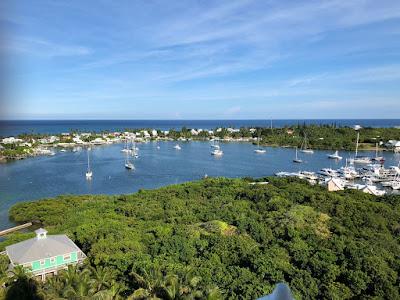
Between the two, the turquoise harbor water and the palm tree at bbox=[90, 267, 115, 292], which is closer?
the palm tree at bbox=[90, 267, 115, 292]

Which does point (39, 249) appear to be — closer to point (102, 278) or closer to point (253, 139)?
point (102, 278)

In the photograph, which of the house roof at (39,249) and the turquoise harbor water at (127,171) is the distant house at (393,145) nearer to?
the turquoise harbor water at (127,171)

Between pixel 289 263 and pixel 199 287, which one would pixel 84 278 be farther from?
pixel 289 263

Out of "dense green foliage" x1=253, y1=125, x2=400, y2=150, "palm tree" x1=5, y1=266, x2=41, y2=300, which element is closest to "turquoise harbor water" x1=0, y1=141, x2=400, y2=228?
"dense green foliage" x1=253, y1=125, x2=400, y2=150

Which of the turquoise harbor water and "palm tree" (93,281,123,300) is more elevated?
"palm tree" (93,281,123,300)

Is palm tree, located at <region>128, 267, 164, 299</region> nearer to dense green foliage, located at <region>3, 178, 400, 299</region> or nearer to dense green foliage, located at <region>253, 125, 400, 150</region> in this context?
dense green foliage, located at <region>3, 178, 400, 299</region>

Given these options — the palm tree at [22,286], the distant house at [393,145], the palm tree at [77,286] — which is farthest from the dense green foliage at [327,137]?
the palm tree at [22,286]
